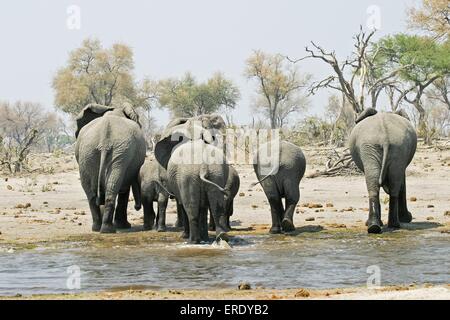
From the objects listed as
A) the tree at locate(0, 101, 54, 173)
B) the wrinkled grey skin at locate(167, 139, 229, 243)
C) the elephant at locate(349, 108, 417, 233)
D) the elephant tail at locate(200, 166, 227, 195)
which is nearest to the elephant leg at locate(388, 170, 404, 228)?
the elephant at locate(349, 108, 417, 233)

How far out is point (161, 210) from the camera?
1473 centimetres

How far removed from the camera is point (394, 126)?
48.1 feet

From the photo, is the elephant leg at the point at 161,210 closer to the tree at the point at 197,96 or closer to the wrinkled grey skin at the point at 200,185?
the wrinkled grey skin at the point at 200,185

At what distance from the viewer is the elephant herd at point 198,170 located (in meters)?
12.8

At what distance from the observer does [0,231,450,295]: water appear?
9891 millimetres

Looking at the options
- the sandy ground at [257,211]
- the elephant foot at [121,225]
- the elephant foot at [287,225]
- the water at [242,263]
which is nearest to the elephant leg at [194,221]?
the water at [242,263]

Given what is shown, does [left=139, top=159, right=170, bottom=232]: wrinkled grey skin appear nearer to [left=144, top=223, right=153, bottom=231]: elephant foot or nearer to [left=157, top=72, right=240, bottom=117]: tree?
[left=144, top=223, right=153, bottom=231]: elephant foot

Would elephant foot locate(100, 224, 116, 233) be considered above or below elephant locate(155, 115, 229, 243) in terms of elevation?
below

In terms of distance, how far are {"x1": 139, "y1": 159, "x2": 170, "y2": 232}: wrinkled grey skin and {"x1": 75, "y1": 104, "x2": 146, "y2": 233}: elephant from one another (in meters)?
0.29

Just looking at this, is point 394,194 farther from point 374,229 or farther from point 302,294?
point 302,294

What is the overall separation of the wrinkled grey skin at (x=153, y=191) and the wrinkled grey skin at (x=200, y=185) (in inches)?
57.4
